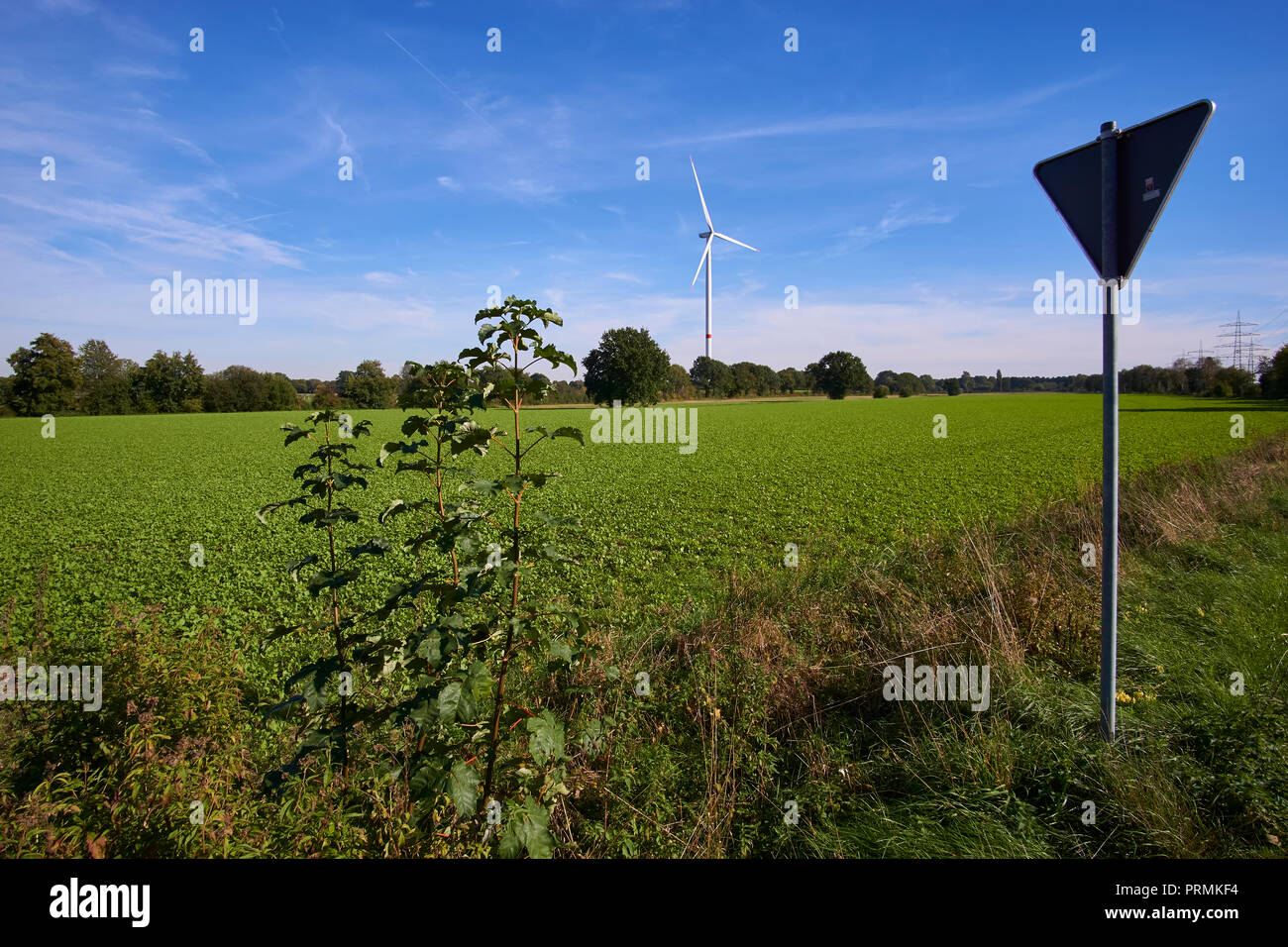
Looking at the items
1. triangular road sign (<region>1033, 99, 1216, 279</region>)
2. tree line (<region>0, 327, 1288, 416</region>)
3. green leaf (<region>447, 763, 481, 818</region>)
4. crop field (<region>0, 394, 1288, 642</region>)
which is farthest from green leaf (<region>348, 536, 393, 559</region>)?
tree line (<region>0, 327, 1288, 416</region>)

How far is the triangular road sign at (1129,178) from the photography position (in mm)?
3158

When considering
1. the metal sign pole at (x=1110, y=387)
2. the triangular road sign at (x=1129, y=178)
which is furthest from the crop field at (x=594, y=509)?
the triangular road sign at (x=1129, y=178)

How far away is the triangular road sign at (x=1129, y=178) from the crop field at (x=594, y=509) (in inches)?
254

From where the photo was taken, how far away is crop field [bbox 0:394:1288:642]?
1009 centimetres

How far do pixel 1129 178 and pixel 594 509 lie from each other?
50.4ft

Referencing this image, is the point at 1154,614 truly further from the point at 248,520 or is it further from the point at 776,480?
the point at 248,520

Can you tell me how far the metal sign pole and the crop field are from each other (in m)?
5.64

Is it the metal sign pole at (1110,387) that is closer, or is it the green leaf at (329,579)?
the green leaf at (329,579)

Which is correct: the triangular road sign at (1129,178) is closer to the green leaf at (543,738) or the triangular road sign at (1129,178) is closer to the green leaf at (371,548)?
the green leaf at (543,738)

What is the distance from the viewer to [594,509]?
17891mm

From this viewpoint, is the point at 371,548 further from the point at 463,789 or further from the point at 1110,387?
the point at 1110,387

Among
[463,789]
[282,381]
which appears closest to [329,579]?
[463,789]
